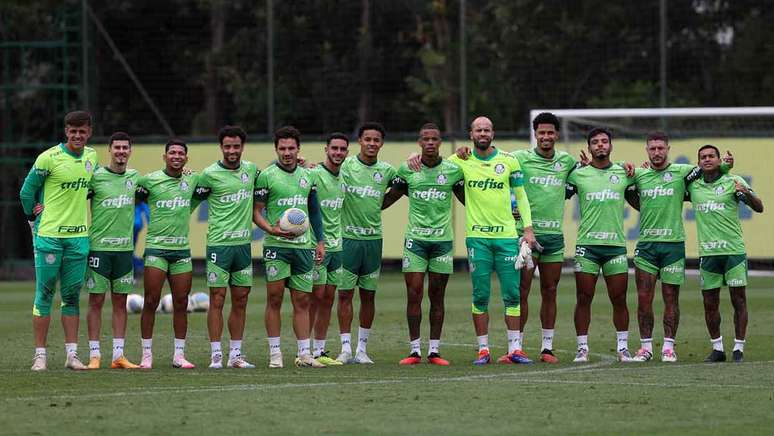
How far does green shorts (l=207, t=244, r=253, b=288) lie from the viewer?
14227mm

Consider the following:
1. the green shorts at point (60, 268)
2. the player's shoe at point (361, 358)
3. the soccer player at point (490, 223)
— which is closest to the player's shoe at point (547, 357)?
the soccer player at point (490, 223)

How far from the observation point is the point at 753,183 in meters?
30.4

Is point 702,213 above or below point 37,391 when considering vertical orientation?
above

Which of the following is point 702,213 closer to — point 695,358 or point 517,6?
point 695,358

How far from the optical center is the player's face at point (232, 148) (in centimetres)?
1423

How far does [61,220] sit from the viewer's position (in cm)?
1409

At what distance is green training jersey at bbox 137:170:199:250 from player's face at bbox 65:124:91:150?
67cm

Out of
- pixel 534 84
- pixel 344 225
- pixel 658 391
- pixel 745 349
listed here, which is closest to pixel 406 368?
pixel 344 225

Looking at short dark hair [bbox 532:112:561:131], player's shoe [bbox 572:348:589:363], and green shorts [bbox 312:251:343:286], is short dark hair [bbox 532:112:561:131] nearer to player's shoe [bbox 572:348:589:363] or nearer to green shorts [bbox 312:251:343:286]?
player's shoe [bbox 572:348:589:363]

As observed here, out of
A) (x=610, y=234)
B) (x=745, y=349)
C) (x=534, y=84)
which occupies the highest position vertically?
(x=534, y=84)

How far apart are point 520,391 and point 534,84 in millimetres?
22683

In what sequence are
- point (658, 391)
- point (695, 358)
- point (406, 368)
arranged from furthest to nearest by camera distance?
1. point (695, 358)
2. point (406, 368)
3. point (658, 391)


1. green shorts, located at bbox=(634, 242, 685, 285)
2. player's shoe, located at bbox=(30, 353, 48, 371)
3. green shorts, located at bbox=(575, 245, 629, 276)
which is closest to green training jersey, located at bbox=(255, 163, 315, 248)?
player's shoe, located at bbox=(30, 353, 48, 371)

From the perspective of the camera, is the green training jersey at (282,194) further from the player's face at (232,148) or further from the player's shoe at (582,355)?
the player's shoe at (582,355)
